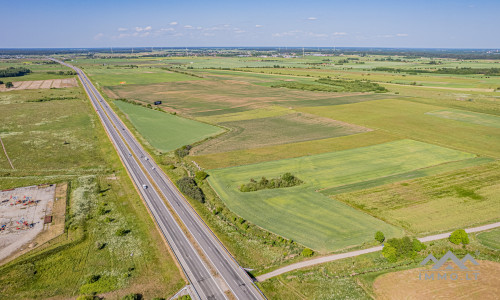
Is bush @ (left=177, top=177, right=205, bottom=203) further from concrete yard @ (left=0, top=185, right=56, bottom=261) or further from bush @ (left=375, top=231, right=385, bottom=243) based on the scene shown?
bush @ (left=375, top=231, right=385, bottom=243)

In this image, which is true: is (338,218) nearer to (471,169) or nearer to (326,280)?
(326,280)

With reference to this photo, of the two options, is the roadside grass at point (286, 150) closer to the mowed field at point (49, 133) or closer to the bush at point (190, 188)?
the bush at point (190, 188)

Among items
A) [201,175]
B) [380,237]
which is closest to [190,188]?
[201,175]

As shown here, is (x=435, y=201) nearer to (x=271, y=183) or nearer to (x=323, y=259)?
(x=323, y=259)

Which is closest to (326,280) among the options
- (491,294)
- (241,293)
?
(241,293)

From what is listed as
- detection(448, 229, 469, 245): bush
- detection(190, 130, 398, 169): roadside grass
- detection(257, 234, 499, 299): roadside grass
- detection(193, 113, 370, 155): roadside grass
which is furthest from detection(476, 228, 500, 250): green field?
detection(193, 113, 370, 155): roadside grass
